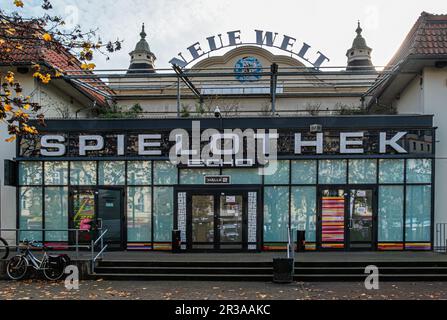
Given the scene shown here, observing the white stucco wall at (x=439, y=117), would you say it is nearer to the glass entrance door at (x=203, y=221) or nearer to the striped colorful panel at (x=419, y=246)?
the striped colorful panel at (x=419, y=246)

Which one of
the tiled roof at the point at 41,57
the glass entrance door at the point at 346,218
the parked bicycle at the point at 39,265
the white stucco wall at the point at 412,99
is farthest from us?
the white stucco wall at the point at 412,99

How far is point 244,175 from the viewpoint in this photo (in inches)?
573

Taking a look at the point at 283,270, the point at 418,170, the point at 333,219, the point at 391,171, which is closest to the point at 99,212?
the point at 283,270

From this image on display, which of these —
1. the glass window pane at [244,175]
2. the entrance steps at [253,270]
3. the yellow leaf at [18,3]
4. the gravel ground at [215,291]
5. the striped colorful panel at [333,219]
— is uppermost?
the yellow leaf at [18,3]

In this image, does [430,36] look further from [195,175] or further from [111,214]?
[111,214]

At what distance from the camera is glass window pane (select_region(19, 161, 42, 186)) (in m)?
14.7

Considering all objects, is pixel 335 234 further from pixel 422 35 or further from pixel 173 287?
pixel 422 35

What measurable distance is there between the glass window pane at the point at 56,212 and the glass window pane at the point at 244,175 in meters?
5.50

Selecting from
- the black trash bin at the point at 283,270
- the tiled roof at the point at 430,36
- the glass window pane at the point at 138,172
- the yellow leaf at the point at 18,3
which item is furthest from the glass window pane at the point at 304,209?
the yellow leaf at the point at 18,3

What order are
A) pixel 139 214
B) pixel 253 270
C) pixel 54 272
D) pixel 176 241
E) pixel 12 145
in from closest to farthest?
pixel 54 272 → pixel 253 270 → pixel 176 241 → pixel 139 214 → pixel 12 145

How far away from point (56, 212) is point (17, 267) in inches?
127

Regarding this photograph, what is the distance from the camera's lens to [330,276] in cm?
1144

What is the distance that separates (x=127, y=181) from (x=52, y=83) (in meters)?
5.54

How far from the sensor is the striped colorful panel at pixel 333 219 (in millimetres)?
14227
